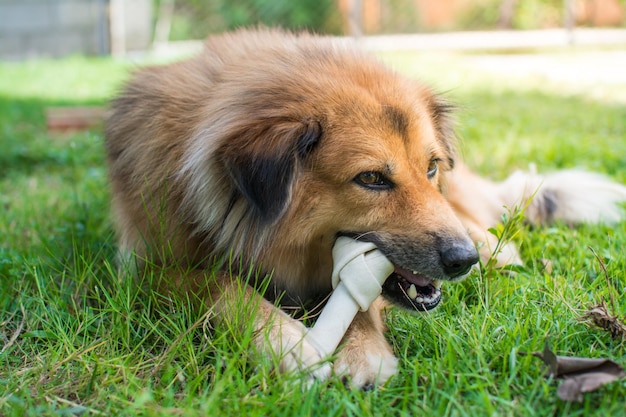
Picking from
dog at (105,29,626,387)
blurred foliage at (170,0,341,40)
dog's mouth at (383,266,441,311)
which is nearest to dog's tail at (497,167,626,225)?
dog at (105,29,626,387)

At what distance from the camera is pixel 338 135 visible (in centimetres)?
237

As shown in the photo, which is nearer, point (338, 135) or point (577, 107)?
point (338, 135)

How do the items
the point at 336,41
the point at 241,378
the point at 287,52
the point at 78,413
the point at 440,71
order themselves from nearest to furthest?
1. the point at 78,413
2. the point at 241,378
3. the point at 287,52
4. the point at 336,41
5. the point at 440,71

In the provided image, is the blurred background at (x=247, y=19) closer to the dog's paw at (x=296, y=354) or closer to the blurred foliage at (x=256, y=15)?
the blurred foliage at (x=256, y=15)

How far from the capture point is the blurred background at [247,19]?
13000mm

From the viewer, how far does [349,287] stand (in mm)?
2248

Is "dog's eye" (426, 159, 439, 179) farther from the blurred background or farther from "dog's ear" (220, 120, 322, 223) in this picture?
the blurred background

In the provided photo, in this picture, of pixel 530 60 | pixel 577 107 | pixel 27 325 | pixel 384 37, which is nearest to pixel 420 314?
pixel 27 325

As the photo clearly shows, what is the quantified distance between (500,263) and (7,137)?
4.66m

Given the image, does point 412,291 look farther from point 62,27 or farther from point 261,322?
point 62,27

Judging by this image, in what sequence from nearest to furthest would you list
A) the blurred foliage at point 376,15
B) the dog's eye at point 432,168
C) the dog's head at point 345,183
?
the dog's head at point 345,183
the dog's eye at point 432,168
the blurred foliage at point 376,15

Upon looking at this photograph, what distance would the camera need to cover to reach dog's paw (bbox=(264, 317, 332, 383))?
1992mm

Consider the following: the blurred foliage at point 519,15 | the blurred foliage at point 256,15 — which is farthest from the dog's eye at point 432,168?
the blurred foliage at point 519,15

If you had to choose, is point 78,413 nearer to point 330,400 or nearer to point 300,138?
point 330,400
